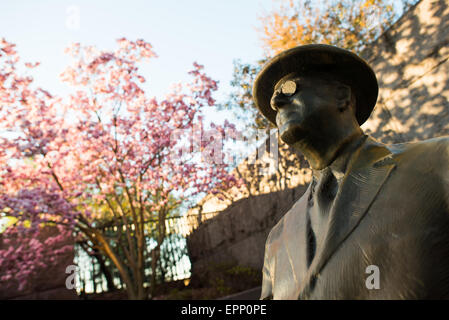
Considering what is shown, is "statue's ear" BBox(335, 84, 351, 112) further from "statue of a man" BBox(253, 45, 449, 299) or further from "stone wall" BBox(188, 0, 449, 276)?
"stone wall" BBox(188, 0, 449, 276)

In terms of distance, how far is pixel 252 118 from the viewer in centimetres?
1112

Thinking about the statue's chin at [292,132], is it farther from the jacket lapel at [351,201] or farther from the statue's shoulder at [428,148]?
the statue's shoulder at [428,148]

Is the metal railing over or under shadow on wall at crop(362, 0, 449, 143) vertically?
under

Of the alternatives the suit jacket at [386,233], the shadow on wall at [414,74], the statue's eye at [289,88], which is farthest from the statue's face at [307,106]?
the shadow on wall at [414,74]

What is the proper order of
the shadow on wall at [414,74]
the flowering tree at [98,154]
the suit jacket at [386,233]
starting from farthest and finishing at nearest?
the flowering tree at [98,154]
the shadow on wall at [414,74]
the suit jacket at [386,233]

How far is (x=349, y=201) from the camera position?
42.7 inches

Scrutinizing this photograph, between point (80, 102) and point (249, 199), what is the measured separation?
6.44 metres

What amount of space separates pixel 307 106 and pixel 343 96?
0.21 metres

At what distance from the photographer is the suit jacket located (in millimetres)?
882

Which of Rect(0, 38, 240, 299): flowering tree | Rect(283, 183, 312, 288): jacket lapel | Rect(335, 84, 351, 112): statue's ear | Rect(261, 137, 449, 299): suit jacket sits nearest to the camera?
Rect(261, 137, 449, 299): suit jacket

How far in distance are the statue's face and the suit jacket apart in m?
0.19

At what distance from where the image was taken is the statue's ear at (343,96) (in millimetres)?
1289

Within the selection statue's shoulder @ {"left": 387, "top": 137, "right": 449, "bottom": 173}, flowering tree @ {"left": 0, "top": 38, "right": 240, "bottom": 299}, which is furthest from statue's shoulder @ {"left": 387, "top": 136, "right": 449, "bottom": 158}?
flowering tree @ {"left": 0, "top": 38, "right": 240, "bottom": 299}
